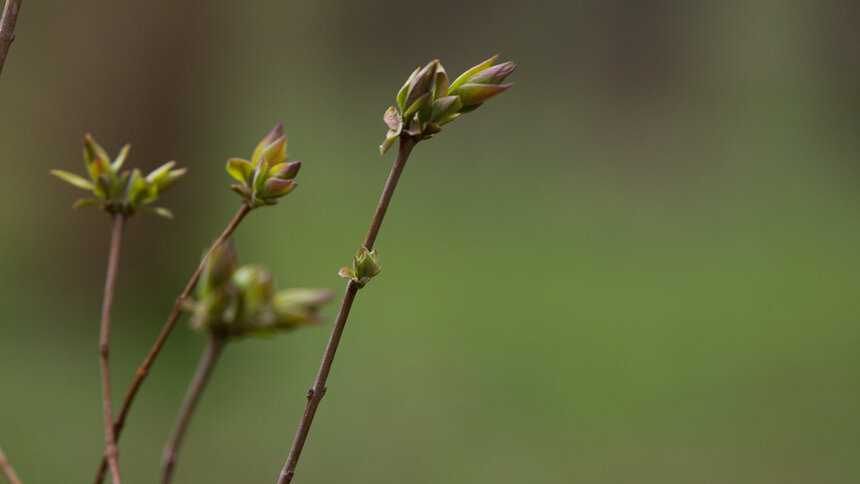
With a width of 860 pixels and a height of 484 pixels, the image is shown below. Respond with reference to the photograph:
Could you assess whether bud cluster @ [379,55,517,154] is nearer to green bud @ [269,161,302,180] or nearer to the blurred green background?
green bud @ [269,161,302,180]

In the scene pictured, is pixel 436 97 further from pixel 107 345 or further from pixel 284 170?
pixel 107 345

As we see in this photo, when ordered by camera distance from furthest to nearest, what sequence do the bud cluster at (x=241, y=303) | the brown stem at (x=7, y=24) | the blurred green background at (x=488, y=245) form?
the blurred green background at (x=488, y=245) → the brown stem at (x=7, y=24) → the bud cluster at (x=241, y=303)

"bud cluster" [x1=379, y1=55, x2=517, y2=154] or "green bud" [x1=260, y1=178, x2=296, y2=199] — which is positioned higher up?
"bud cluster" [x1=379, y1=55, x2=517, y2=154]

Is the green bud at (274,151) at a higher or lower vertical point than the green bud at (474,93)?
lower

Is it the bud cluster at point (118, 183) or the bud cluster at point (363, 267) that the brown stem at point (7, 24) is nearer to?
the bud cluster at point (118, 183)

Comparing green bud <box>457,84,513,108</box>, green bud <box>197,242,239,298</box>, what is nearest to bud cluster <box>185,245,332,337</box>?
green bud <box>197,242,239,298</box>

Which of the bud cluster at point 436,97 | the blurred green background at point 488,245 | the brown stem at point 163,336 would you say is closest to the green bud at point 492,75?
the bud cluster at point 436,97
